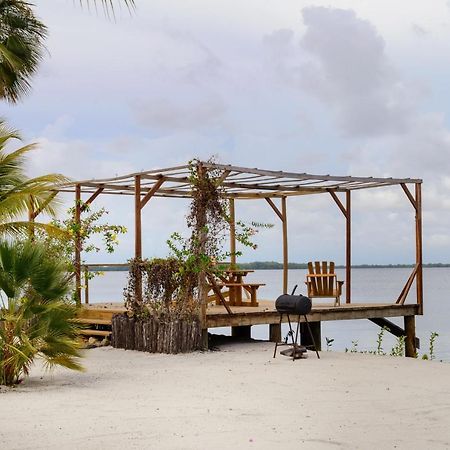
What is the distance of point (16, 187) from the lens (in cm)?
1381

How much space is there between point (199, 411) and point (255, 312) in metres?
5.49

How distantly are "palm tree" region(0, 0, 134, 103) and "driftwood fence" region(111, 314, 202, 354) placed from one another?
472 centimetres

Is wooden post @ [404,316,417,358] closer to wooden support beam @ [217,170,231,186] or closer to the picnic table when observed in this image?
the picnic table

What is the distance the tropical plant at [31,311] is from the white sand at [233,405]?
0.36 meters

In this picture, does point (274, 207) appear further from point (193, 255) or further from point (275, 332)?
point (193, 255)

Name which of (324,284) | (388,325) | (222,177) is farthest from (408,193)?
(222,177)

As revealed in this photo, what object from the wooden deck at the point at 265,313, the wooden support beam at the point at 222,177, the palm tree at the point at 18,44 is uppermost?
the palm tree at the point at 18,44

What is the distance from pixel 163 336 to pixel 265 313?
6.27 ft

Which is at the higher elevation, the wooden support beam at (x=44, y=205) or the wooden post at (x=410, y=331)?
the wooden support beam at (x=44, y=205)

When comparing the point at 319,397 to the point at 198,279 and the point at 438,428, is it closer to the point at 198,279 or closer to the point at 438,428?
the point at 438,428

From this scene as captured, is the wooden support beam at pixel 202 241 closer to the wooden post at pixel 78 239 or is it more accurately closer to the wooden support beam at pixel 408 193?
the wooden post at pixel 78 239

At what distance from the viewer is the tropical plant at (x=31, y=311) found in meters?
8.80

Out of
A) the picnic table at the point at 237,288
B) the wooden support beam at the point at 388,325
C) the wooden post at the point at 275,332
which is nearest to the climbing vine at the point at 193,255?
the wooden post at the point at 275,332

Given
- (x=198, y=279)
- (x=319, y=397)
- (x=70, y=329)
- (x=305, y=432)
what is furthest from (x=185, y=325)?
(x=305, y=432)
